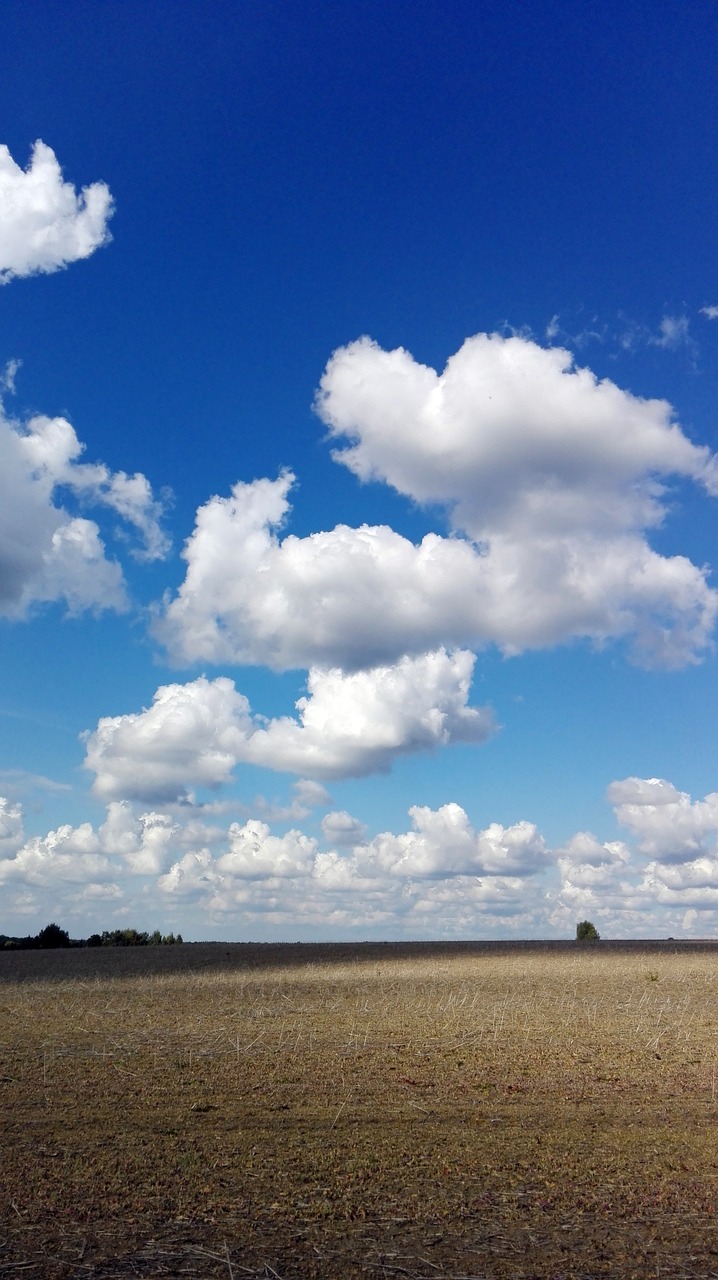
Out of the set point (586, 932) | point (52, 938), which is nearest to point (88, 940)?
point (52, 938)

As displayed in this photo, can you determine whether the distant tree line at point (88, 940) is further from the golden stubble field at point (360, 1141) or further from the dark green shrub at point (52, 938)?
the golden stubble field at point (360, 1141)

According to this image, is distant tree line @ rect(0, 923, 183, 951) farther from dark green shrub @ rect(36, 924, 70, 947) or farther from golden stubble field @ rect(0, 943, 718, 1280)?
golden stubble field @ rect(0, 943, 718, 1280)

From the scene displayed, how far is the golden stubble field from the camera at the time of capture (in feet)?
25.5

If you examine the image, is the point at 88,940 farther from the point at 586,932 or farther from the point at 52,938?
the point at 586,932

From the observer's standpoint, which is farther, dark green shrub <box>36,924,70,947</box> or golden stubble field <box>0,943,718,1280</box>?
dark green shrub <box>36,924,70,947</box>

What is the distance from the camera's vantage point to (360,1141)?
10.8 m

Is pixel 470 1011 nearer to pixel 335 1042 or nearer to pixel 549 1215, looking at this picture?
pixel 335 1042

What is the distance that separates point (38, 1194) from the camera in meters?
9.09

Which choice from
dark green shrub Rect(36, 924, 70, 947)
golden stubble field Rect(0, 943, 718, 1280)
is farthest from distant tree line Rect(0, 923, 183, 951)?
golden stubble field Rect(0, 943, 718, 1280)

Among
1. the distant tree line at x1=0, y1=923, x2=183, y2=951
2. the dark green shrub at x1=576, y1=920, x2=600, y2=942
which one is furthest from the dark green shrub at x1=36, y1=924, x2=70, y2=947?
the dark green shrub at x1=576, y1=920, x2=600, y2=942

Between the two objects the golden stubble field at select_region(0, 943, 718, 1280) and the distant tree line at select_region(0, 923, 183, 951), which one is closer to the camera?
the golden stubble field at select_region(0, 943, 718, 1280)

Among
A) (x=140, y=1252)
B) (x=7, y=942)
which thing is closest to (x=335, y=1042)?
(x=140, y=1252)

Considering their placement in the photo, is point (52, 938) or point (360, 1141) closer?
point (360, 1141)

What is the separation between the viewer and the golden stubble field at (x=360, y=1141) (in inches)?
306
